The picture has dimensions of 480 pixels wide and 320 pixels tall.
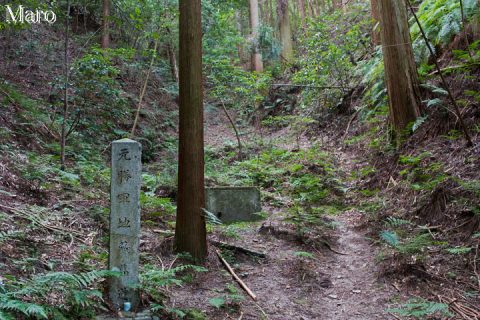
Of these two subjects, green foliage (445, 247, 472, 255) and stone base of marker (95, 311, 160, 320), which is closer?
stone base of marker (95, 311, 160, 320)

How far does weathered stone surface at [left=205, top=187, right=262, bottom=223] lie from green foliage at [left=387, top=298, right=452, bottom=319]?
14.5 feet

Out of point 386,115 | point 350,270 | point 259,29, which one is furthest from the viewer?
point 259,29

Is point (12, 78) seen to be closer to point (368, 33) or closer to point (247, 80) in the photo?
point (247, 80)

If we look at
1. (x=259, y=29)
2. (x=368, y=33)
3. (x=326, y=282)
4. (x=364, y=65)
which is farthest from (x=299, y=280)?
(x=259, y=29)

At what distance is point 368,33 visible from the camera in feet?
51.6

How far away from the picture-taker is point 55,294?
3.65 m

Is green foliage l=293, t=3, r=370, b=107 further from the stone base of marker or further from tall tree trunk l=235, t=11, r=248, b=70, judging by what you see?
the stone base of marker

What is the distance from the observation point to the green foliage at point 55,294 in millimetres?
3258

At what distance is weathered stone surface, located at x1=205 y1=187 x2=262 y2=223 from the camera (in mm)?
8531

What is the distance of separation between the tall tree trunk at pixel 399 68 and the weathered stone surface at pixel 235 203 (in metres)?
3.50

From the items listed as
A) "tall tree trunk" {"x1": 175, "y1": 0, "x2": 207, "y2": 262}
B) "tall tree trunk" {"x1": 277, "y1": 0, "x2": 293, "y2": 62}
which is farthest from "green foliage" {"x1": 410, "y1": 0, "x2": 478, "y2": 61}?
"tall tree trunk" {"x1": 277, "y1": 0, "x2": 293, "y2": 62}

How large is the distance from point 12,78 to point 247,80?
27.3 ft

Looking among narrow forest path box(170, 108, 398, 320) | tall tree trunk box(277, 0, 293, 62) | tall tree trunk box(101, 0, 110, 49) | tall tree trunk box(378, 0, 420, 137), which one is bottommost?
narrow forest path box(170, 108, 398, 320)

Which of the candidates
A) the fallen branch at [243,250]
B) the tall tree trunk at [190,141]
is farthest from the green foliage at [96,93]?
the fallen branch at [243,250]
